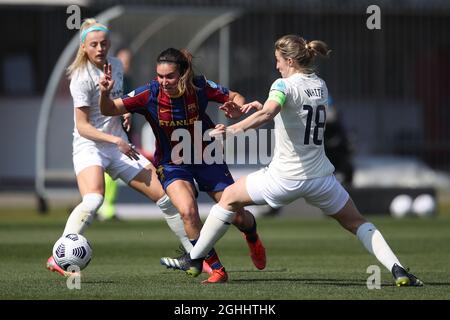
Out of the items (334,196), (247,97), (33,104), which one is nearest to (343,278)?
(334,196)

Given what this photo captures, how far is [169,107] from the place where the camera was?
981 cm

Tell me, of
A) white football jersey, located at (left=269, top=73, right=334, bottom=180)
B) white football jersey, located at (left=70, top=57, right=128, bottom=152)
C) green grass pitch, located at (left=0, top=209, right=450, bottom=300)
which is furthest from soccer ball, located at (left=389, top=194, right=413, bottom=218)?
white football jersey, located at (left=269, top=73, right=334, bottom=180)

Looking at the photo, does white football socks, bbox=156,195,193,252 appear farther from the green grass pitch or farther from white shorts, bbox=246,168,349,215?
white shorts, bbox=246,168,349,215

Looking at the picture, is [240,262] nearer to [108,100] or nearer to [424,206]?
[108,100]

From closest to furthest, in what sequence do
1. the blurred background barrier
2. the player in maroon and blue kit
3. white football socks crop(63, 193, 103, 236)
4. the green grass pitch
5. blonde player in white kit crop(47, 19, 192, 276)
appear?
Answer: 1. the green grass pitch
2. the player in maroon and blue kit
3. white football socks crop(63, 193, 103, 236)
4. blonde player in white kit crop(47, 19, 192, 276)
5. the blurred background barrier

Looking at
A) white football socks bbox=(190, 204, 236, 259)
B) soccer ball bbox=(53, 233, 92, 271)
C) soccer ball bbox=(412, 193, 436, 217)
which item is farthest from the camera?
soccer ball bbox=(412, 193, 436, 217)

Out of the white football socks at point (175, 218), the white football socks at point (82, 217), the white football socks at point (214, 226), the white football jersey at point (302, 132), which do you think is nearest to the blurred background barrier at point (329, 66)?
the white football socks at point (175, 218)

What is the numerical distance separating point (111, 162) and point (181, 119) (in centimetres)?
112

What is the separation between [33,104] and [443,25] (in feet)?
33.4

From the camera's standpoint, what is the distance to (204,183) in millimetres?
10055

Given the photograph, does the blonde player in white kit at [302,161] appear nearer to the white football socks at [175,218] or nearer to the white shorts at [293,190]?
the white shorts at [293,190]

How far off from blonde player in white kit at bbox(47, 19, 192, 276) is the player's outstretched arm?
523 mm

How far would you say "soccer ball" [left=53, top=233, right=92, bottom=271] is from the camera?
32.1 feet

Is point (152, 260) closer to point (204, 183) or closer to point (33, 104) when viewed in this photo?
point (204, 183)
